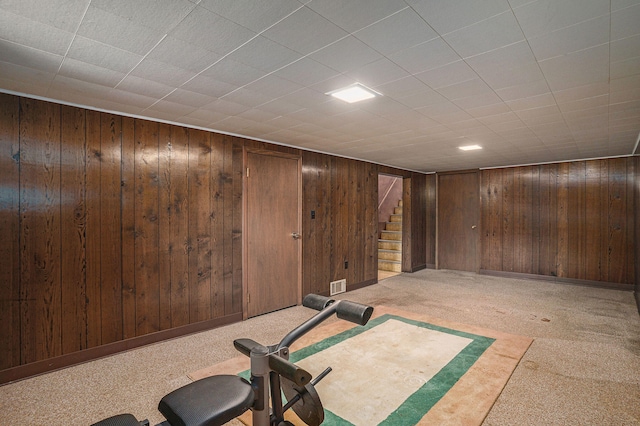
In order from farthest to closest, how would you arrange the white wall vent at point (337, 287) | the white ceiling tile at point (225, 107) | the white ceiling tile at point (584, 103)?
1. the white wall vent at point (337, 287)
2. the white ceiling tile at point (225, 107)
3. the white ceiling tile at point (584, 103)

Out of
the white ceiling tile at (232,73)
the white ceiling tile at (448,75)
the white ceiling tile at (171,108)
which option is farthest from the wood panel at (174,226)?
the white ceiling tile at (448,75)

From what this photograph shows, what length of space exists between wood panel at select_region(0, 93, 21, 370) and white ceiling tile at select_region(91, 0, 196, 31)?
179cm

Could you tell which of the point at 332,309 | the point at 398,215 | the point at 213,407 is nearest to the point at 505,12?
the point at 332,309

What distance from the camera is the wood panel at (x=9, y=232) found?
2523mm

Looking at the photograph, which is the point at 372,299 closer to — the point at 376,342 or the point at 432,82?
the point at 376,342

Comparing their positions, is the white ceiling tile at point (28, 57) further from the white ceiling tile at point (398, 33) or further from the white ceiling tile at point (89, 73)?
the white ceiling tile at point (398, 33)

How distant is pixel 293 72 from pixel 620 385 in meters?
3.42

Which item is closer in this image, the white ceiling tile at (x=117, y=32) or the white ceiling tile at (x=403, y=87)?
the white ceiling tile at (x=117, y=32)

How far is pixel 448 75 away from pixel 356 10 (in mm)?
1031

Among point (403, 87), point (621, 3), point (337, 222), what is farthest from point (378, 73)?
point (337, 222)

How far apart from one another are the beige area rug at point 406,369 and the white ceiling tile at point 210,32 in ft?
7.70

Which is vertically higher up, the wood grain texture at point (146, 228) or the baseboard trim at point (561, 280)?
the wood grain texture at point (146, 228)

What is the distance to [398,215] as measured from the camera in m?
8.36

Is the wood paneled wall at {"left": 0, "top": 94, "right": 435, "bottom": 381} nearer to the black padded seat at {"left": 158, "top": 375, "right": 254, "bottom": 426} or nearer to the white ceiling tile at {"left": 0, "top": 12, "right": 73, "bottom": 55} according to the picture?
the white ceiling tile at {"left": 0, "top": 12, "right": 73, "bottom": 55}
